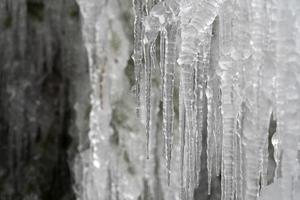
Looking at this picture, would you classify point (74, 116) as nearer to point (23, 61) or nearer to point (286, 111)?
point (23, 61)

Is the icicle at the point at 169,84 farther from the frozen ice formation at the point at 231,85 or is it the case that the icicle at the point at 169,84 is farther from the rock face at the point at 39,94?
the rock face at the point at 39,94

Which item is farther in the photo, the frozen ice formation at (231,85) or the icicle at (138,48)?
the icicle at (138,48)

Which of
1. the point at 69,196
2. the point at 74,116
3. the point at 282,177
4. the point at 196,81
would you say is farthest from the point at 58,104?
the point at 282,177

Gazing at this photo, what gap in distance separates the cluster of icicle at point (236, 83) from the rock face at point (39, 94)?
81.2 inches

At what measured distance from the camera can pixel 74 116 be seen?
4.04m

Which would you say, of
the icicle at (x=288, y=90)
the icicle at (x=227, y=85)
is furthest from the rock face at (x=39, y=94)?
the icicle at (x=288, y=90)

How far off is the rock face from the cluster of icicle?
6.76 feet

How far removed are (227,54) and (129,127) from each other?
1.46m

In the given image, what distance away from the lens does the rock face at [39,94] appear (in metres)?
4.10

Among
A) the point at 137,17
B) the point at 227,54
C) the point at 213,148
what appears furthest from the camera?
the point at 137,17

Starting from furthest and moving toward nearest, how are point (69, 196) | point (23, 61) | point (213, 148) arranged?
point (23, 61), point (69, 196), point (213, 148)

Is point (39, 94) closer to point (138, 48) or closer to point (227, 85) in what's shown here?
point (138, 48)

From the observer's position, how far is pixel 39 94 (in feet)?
14.0

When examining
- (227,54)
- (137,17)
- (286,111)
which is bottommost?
(286,111)
